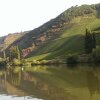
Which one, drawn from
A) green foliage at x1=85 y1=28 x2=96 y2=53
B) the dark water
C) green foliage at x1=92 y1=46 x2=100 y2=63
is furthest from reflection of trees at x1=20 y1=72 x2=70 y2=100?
green foliage at x1=85 y1=28 x2=96 y2=53

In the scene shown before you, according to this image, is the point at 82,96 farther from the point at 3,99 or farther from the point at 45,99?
the point at 3,99

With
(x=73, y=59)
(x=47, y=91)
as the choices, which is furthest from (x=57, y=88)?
(x=73, y=59)

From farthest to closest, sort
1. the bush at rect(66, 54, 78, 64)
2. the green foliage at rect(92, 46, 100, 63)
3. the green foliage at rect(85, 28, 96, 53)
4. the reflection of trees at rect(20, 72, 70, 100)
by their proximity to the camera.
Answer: the bush at rect(66, 54, 78, 64)
the green foliage at rect(85, 28, 96, 53)
the green foliage at rect(92, 46, 100, 63)
the reflection of trees at rect(20, 72, 70, 100)

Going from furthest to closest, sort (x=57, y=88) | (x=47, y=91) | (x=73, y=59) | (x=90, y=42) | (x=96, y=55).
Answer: (x=73, y=59)
(x=90, y=42)
(x=96, y=55)
(x=57, y=88)
(x=47, y=91)

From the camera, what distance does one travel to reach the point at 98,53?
150 metres

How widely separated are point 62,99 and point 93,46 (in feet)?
395

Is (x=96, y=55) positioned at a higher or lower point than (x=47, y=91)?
higher

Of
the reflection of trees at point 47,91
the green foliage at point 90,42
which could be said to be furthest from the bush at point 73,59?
the reflection of trees at point 47,91

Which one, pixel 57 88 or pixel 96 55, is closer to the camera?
pixel 57 88

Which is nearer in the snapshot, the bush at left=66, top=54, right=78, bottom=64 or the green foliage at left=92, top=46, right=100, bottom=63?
the green foliage at left=92, top=46, right=100, bottom=63

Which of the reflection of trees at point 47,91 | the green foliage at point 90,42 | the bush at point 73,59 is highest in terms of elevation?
the green foliage at point 90,42

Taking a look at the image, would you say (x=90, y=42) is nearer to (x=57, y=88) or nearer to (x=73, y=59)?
(x=73, y=59)

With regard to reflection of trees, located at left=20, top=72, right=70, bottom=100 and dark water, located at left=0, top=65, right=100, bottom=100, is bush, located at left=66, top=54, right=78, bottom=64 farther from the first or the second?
reflection of trees, located at left=20, top=72, right=70, bottom=100

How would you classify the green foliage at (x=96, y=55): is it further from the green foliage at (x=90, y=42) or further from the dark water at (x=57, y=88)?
the dark water at (x=57, y=88)
